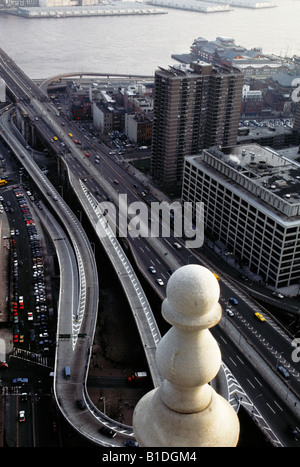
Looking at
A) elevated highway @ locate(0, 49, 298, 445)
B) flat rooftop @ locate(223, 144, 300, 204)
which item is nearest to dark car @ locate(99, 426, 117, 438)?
elevated highway @ locate(0, 49, 298, 445)

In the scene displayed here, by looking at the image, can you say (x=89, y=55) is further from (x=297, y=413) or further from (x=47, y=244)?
(x=297, y=413)

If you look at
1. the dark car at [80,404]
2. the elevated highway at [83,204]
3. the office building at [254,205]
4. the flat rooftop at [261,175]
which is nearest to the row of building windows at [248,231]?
the office building at [254,205]

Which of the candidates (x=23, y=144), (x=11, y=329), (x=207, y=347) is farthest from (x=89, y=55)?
(x=207, y=347)

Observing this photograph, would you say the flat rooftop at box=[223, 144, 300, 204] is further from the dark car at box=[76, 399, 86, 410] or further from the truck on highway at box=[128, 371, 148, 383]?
the dark car at box=[76, 399, 86, 410]

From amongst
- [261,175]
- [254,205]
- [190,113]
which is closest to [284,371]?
[254,205]

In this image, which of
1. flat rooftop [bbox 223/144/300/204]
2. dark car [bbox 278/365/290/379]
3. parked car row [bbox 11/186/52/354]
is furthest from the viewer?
flat rooftop [bbox 223/144/300/204]

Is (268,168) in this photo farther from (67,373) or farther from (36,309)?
(67,373)
